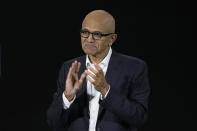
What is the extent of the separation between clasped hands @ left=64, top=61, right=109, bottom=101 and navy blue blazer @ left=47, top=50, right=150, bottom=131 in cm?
7

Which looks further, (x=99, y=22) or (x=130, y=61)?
(x=130, y=61)

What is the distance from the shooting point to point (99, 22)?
1.78m

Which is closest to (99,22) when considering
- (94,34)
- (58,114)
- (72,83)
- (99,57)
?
(94,34)

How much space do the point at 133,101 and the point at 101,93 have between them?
0.17 m

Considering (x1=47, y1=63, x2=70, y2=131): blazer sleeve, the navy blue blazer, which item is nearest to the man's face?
the navy blue blazer

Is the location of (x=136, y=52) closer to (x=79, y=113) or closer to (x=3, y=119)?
(x=3, y=119)

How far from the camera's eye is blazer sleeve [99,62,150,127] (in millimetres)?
1727

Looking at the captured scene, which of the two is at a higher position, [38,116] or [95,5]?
[95,5]

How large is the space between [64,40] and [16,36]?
0.34 metres

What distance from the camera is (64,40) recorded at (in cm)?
311

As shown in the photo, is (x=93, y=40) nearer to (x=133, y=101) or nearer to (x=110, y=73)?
(x=110, y=73)

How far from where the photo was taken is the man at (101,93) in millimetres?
1748

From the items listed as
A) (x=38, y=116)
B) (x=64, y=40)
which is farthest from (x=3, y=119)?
(x=64, y=40)

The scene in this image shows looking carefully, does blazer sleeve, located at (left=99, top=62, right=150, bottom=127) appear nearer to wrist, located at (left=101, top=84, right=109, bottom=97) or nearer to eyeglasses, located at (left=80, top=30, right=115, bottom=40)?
wrist, located at (left=101, top=84, right=109, bottom=97)
